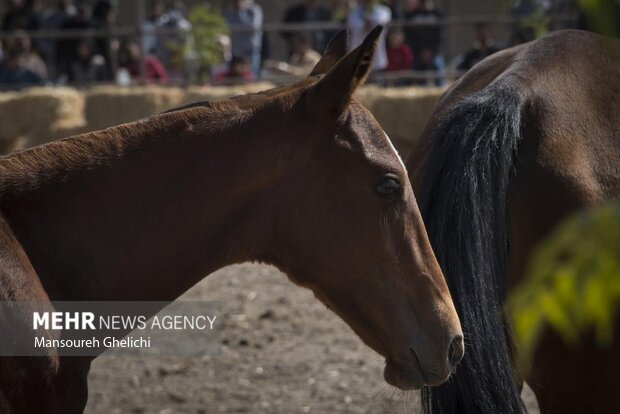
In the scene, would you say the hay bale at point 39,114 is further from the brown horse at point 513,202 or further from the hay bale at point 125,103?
the brown horse at point 513,202

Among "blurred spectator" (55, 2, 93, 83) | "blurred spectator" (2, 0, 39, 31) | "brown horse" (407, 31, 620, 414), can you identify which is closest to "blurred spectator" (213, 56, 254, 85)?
"blurred spectator" (55, 2, 93, 83)

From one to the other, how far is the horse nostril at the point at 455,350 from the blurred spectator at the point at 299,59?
7.08 metres

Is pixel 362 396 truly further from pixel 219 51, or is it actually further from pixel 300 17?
pixel 300 17

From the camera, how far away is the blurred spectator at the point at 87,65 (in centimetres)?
1138

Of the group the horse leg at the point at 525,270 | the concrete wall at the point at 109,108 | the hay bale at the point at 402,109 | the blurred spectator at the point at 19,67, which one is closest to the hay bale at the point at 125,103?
the concrete wall at the point at 109,108

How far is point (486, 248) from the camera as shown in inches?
118

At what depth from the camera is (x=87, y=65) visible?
11.5 m

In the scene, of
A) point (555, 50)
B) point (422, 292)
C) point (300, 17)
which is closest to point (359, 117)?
point (422, 292)

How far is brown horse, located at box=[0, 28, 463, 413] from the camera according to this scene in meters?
2.56

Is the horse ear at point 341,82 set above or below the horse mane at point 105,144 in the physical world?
above

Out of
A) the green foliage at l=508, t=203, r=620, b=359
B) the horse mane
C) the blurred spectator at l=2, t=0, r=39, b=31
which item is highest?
the blurred spectator at l=2, t=0, r=39, b=31

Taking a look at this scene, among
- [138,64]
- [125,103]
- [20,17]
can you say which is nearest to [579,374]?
[125,103]

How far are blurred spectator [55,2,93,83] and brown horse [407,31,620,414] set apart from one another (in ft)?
29.8

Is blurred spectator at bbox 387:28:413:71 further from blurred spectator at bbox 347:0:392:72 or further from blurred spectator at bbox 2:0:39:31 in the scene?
blurred spectator at bbox 2:0:39:31
